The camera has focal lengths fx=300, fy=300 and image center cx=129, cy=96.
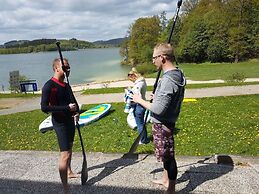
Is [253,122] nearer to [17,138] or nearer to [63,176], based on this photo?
[63,176]

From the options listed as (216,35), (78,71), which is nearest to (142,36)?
(78,71)

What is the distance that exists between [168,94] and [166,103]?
0.10 m

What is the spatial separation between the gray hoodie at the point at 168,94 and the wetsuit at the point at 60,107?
1265mm

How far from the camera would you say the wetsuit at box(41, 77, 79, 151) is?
3904mm

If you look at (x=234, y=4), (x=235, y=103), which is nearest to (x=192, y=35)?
(x=234, y=4)

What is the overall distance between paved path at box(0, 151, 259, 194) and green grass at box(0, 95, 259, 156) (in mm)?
919

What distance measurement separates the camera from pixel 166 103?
3.34 m

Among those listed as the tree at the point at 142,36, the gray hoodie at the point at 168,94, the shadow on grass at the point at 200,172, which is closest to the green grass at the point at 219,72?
the shadow on grass at the point at 200,172

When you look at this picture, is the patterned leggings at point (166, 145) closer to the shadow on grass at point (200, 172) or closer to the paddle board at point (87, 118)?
the shadow on grass at point (200, 172)

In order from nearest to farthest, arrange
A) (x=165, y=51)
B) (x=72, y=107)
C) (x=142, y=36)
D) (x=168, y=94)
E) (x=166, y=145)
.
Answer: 1. (x=168, y=94)
2. (x=165, y=51)
3. (x=166, y=145)
4. (x=72, y=107)
5. (x=142, y=36)

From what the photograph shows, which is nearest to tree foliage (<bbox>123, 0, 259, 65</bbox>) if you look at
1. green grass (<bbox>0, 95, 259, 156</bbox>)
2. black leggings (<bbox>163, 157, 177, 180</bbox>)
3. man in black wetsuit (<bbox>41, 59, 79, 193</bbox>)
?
green grass (<bbox>0, 95, 259, 156</bbox>)

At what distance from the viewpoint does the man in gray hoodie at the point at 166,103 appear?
335 cm

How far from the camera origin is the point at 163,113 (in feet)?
11.1

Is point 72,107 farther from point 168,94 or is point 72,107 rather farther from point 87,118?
point 87,118
